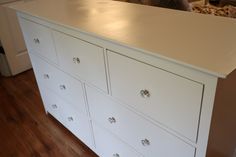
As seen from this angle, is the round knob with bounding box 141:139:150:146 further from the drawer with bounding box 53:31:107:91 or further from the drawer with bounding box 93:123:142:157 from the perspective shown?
the drawer with bounding box 53:31:107:91

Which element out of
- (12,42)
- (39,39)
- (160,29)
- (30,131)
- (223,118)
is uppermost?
(160,29)

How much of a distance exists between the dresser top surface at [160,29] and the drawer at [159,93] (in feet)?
0.27

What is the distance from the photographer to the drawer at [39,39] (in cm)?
145

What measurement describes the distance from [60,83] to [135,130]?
2.37 ft

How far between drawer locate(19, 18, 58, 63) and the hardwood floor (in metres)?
Result: 0.68

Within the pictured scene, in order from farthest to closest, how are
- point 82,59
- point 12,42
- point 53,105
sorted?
point 12,42, point 53,105, point 82,59

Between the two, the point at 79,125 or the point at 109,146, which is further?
the point at 79,125

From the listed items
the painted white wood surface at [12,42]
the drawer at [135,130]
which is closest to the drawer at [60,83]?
the drawer at [135,130]

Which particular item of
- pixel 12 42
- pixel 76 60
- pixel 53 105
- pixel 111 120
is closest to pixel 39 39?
pixel 76 60

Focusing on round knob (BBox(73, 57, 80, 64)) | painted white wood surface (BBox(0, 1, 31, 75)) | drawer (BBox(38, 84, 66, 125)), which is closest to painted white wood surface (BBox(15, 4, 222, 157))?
round knob (BBox(73, 57, 80, 64))

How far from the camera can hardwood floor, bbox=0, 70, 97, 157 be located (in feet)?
5.66

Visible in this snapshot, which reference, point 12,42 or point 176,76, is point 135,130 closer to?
point 176,76

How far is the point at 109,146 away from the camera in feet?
4.63

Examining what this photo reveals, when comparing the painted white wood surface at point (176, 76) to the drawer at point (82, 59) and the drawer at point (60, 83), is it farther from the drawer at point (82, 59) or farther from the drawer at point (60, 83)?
the drawer at point (60, 83)
